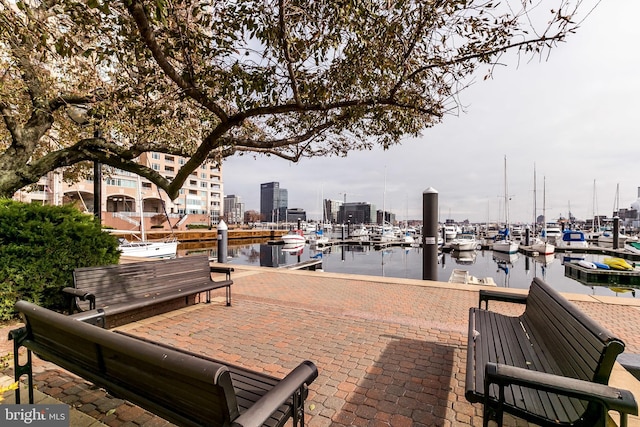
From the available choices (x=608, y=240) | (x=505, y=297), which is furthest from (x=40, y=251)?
(x=608, y=240)

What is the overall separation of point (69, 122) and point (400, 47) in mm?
8566

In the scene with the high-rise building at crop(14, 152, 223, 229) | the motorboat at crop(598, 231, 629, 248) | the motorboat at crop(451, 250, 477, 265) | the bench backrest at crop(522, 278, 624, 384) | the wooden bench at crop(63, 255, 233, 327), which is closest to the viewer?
the bench backrest at crop(522, 278, 624, 384)

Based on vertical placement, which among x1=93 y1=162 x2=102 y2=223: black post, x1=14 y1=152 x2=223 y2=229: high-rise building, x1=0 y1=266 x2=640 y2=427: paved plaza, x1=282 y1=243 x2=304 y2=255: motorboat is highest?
x1=14 y1=152 x2=223 y2=229: high-rise building

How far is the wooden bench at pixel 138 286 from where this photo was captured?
173 inches

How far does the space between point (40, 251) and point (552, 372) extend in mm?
6868

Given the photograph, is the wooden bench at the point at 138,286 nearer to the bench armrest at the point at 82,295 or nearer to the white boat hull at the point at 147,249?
the bench armrest at the point at 82,295

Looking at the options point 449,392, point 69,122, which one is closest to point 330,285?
point 449,392

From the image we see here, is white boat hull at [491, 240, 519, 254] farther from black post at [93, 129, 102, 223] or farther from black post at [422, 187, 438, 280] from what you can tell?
black post at [93, 129, 102, 223]

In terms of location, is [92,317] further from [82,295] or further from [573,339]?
[573,339]

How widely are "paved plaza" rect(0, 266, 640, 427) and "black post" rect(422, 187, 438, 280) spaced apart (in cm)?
108

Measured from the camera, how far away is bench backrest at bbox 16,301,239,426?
5.34 ft

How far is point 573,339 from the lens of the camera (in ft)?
7.55

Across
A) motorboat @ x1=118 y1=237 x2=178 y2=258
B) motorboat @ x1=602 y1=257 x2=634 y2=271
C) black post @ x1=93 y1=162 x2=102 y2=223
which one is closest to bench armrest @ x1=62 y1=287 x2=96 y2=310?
black post @ x1=93 y1=162 x2=102 y2=223

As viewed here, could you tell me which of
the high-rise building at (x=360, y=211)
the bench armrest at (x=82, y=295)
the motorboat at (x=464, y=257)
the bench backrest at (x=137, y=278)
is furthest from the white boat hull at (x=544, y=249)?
the high-rise building at (x=360, y=211)
